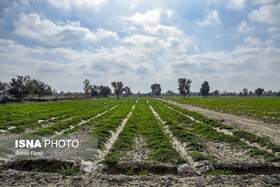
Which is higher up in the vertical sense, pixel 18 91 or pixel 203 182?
pixel 18 91

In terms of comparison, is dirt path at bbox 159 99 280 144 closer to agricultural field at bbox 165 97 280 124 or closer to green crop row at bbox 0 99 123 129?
agricultural field at bbox 165 97 280 124

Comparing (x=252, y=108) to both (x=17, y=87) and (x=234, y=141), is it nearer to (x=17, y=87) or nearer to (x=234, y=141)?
(x=234, y=141)

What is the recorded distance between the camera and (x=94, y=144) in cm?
877

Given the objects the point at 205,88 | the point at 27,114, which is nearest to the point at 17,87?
the point at 27,114

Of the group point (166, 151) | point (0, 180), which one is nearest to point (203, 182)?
point (166, 151)

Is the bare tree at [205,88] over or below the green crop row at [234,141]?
over

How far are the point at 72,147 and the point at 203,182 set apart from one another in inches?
276

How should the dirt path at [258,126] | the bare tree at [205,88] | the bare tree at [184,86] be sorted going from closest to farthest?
the dirt path at [258,126]
the bare tree at [184,86]
the bare tree at [205,88]

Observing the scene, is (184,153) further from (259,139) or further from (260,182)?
(259,139)

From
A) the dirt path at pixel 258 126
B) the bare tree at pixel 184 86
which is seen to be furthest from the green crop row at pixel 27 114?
the bare tree at pixel 184 86

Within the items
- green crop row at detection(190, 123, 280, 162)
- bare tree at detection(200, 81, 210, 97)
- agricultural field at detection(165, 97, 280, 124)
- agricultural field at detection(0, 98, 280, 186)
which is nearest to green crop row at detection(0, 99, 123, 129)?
agricultural field at detection(0, 98, 280, 186)

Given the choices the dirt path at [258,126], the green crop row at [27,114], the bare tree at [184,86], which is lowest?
the dirt path at [258,126]

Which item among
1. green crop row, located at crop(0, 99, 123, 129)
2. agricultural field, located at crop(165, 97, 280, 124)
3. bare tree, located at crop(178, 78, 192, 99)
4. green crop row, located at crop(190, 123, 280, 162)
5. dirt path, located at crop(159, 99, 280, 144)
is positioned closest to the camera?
green crop row, located at crop(190, 123, 280, 162)

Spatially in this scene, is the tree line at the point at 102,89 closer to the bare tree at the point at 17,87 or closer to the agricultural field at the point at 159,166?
the bare tree at the point at 17,87
